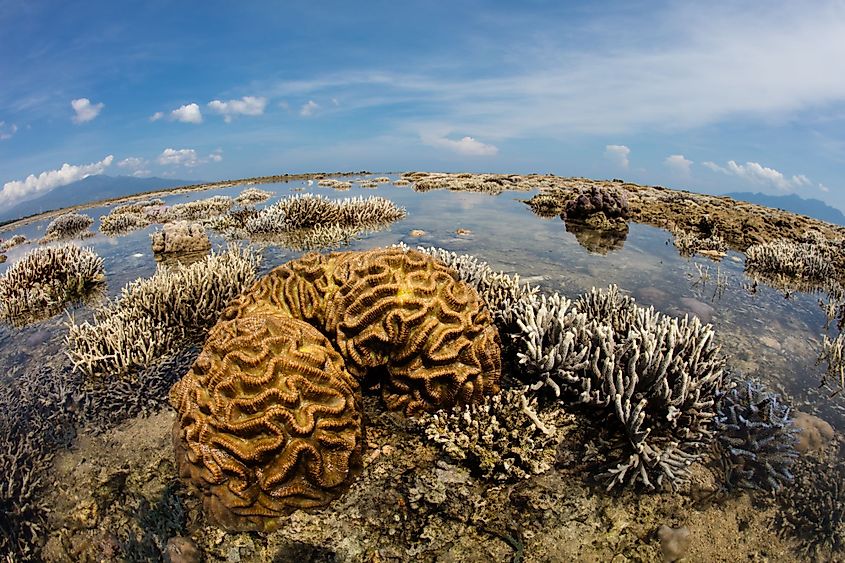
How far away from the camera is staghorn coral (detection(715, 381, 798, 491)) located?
3619mm

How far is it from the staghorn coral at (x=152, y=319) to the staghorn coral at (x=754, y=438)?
6.71 m

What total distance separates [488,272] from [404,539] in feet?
14.7

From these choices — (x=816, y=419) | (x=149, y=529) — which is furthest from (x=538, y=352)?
(x=149, y=529)

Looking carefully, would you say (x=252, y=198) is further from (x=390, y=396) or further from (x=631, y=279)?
(x=390, y=396)

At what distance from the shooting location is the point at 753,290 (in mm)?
8141

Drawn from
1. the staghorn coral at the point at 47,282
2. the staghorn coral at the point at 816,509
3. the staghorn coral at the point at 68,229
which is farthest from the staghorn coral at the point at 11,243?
the staghorn coral at the point at 816,509

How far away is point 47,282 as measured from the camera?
876 centimetres

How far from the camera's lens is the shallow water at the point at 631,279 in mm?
5488

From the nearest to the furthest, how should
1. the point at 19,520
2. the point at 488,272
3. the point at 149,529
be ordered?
the point at 149,529 → the point at 19,520 → the point at 488,272

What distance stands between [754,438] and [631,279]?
487cm

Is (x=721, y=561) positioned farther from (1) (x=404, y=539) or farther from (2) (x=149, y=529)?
(2) (x=149, y=529)

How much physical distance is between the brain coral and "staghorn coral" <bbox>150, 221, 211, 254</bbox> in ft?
27.9

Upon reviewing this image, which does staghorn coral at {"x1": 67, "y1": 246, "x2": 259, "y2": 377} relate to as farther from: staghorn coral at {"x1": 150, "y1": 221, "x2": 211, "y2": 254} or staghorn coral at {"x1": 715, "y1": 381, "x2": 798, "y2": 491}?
staghorn coral at {"x1": 715, "y1": 381, "x2": 798, "y2": 491}

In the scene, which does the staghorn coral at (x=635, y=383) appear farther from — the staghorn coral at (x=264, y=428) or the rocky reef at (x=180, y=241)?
the rocky reef at (x=180, y=241)
